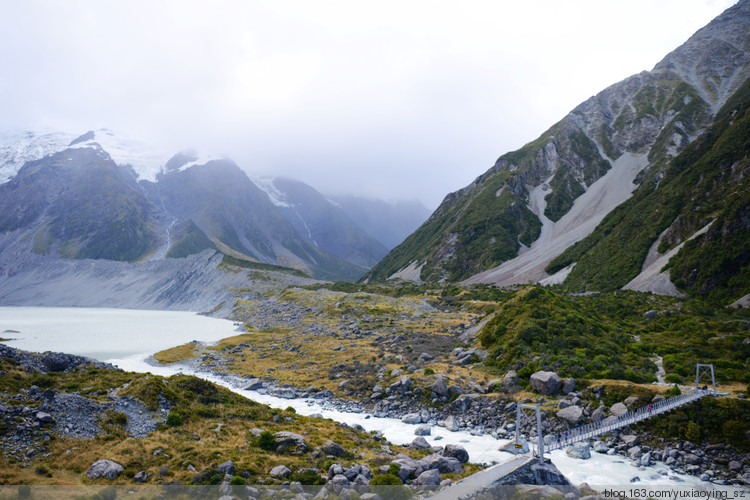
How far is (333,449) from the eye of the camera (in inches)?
873

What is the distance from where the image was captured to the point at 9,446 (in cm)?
1845

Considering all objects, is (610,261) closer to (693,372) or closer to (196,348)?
(693,372)

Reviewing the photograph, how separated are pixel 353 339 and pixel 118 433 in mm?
46564

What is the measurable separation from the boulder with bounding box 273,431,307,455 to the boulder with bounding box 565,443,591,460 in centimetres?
1767

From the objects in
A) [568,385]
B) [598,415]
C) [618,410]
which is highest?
[568,385]

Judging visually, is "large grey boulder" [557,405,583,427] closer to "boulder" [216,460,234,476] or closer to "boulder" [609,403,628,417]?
"boulder" [609,403,628,417]

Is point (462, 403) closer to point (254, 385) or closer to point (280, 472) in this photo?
point (280, 472)

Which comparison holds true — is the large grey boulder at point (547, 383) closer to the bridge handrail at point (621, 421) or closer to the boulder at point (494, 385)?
the boulder at point (494, 385)

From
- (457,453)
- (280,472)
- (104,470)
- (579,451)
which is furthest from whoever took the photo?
(579,451)

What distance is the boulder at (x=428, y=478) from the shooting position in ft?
60.4

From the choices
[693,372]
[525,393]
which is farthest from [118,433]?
[693,372]

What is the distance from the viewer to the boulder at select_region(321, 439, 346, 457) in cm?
2211

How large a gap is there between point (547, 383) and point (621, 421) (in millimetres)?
6599

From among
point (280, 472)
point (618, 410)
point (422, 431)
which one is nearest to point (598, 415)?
point (618, 410)
